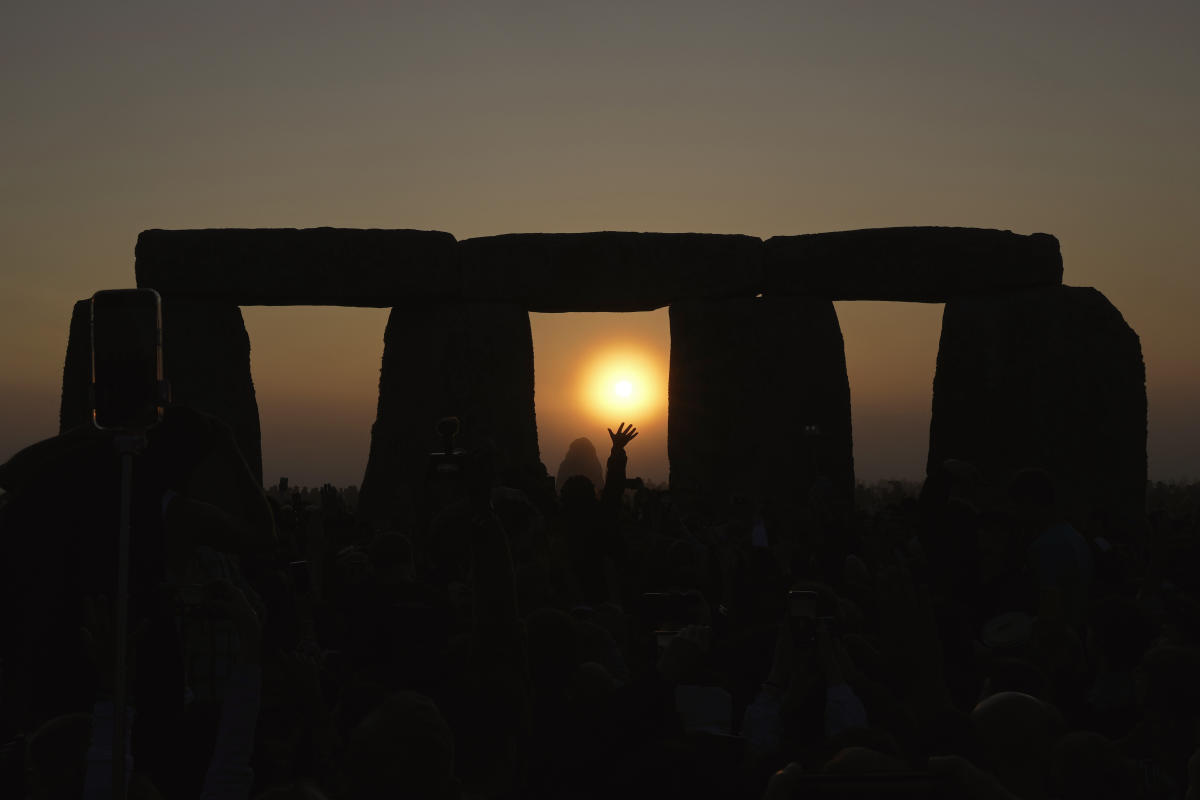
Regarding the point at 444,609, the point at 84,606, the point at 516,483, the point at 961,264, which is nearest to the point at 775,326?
the point at 961,264

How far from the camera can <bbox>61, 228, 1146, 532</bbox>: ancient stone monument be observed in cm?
1630

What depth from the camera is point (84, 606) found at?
391cm

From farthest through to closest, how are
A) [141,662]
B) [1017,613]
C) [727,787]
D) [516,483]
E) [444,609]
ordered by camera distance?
[516,483] < [1017,613] < [444,609] < [141,662] < [727,787]

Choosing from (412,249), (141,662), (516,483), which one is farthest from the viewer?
(412,249)

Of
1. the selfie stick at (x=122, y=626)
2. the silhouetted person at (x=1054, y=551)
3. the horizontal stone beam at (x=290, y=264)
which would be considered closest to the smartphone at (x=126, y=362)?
the selfie stick at (x=122, y=626)

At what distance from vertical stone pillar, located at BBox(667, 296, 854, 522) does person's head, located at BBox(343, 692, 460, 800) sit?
13746 millimetres

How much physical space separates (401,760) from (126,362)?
147 cm

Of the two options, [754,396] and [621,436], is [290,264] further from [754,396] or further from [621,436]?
[621,436]

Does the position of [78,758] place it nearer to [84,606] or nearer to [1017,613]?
[84,606]

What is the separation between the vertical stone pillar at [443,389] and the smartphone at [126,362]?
491 inches

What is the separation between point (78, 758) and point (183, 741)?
391mm

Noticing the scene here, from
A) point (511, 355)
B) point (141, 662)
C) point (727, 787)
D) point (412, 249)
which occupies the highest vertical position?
point (412, 249)

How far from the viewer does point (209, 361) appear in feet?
53.4

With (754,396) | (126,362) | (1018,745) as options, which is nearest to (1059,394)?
(754,396)
